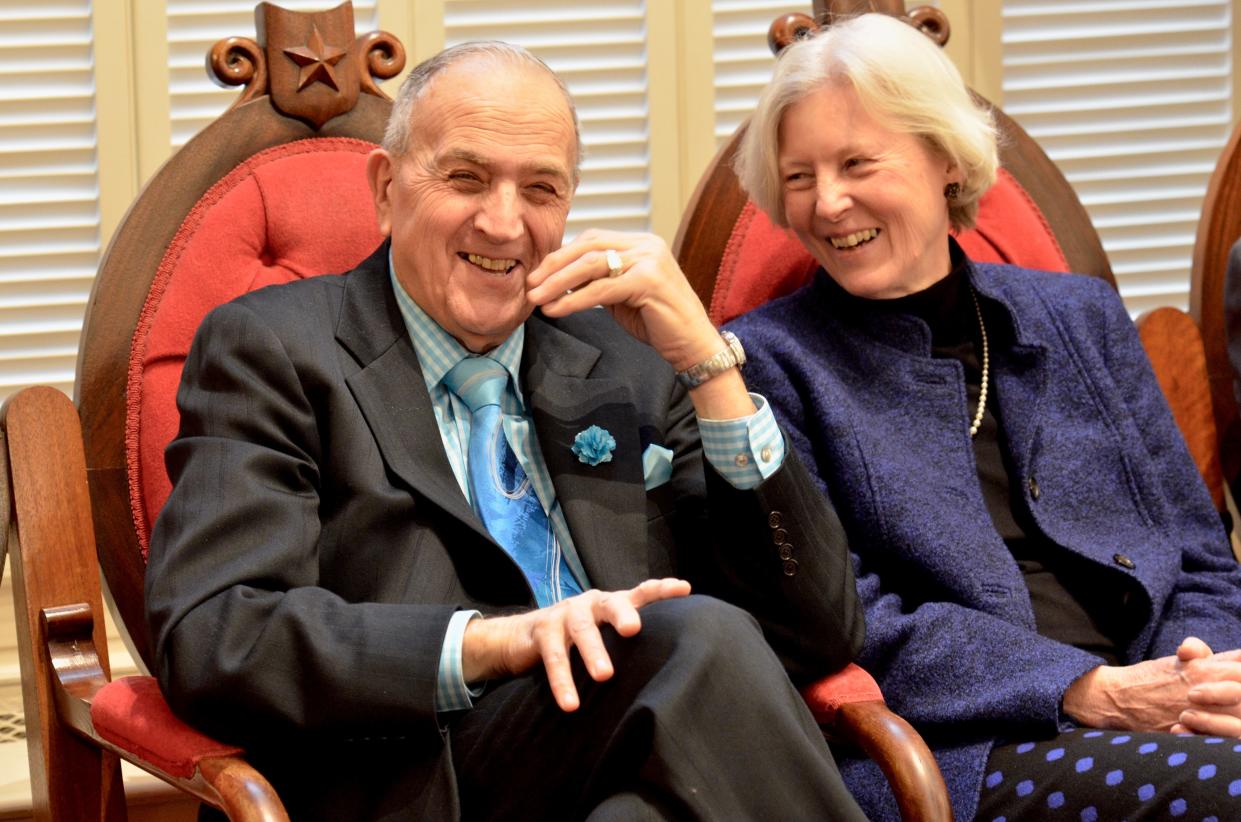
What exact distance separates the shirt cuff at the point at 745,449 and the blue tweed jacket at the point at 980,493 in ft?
0.86

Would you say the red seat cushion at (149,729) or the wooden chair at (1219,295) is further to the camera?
the wooden chair at (1219,295)

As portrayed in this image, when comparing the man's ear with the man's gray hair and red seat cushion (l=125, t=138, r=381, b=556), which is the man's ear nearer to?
the man's gray hair

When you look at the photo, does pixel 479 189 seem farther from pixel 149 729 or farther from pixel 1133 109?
pixel 1133 109

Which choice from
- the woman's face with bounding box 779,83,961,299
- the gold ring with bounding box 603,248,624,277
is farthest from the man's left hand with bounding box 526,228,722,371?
the woman's face with bounding box 779,83,961,299

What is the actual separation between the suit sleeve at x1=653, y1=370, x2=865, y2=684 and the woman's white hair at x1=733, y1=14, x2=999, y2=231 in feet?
1.86

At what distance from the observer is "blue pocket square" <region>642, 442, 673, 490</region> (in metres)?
2.07

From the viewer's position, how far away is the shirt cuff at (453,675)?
5.50 ft

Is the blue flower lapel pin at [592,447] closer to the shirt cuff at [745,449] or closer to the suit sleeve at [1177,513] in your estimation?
the shirt cuff at [745,449]

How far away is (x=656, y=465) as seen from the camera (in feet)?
6.82

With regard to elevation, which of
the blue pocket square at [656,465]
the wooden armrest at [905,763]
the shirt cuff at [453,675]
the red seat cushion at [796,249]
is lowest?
the wooden armrest at [905,763]

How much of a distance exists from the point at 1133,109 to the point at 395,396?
86.8 inches

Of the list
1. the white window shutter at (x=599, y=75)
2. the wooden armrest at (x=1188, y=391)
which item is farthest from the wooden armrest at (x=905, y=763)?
the white window shutter at (x=599, y=75)

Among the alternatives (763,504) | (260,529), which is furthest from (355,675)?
(763,504)

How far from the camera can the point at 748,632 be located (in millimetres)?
1622
